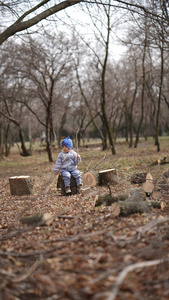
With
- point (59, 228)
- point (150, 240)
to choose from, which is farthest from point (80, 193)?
point (150, 240)

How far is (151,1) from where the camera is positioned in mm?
8055

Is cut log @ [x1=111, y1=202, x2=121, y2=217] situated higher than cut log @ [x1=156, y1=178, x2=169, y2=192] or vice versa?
cut log @ [x1=156, y1=178, x2=169, y2=192]

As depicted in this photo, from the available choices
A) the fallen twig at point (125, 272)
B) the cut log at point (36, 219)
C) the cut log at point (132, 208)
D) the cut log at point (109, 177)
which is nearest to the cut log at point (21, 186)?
the cut log at point (109, 177)

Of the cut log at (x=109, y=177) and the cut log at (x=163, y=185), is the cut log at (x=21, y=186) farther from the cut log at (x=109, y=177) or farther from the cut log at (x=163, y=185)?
the cut log at (x=163, y=185)

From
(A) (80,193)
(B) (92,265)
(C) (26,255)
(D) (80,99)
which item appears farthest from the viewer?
(D) (80,99)

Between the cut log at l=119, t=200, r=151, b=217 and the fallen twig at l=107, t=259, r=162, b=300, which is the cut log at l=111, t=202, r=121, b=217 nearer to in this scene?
the cut log at l=119, t=200, r=151, b=217

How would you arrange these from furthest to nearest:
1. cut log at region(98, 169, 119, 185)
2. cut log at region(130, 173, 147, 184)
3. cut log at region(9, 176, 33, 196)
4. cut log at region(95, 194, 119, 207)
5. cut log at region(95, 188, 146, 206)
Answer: cut log at region(9, 176, 33, 196), cut log at region(98, 169, 119, 185), cut log at region(130, 173, 147, 184), cut log at region(95, 194, 119, 207), cut log at region(95, 188, 146, 206)

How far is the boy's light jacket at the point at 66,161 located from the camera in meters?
6.54

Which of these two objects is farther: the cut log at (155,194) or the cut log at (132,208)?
the cut log at (155,194)

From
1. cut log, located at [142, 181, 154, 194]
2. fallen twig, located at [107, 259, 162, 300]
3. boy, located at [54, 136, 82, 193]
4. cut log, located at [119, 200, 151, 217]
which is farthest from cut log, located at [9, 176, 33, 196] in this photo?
fallen twig, located at [107, 259, 162, 300]

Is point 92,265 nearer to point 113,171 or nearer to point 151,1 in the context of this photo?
point 113,171

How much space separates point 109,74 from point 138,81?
11.9 feet

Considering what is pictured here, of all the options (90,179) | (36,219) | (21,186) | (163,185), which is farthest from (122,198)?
(21,186)

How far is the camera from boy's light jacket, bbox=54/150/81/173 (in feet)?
21.4
